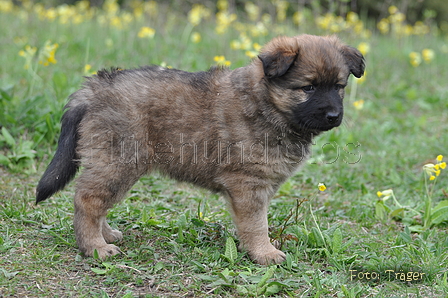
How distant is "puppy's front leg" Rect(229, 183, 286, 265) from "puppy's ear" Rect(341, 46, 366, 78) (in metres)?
1.01

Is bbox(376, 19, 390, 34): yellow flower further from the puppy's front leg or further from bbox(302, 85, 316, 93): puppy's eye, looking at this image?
the puppy's front leg

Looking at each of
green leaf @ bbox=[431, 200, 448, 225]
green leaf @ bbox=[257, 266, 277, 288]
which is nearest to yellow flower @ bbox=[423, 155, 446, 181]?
green leaf @ bbox=[431, 200, 448, 225]

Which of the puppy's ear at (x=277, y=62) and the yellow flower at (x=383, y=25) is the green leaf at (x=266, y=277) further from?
the yellow flower at (x=383, y=25)

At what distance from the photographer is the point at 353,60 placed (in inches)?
133

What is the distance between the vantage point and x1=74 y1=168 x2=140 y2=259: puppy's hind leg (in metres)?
3.17

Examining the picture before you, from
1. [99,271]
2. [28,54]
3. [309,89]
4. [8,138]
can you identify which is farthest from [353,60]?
[28,54]

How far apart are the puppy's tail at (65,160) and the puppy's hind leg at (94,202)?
0.15m

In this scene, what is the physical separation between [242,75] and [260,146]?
21.5 inches

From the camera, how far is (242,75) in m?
3.41

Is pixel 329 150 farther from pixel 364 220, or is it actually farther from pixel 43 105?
pixel 43 105

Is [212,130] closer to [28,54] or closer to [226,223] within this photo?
[226,223]

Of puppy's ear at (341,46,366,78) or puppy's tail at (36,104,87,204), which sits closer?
puppy's tail at (36,104,87,204)

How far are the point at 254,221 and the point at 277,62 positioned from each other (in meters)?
1.05

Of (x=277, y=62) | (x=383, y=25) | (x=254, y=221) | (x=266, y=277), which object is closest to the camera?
(x=266, y=277)
